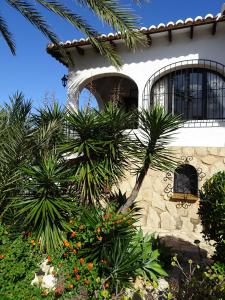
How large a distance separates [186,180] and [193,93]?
3030 mm

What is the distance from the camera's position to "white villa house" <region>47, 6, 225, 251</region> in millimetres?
8672

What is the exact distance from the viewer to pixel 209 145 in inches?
344

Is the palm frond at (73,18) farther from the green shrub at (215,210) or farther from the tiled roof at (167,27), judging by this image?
the green shrub at (215,210)

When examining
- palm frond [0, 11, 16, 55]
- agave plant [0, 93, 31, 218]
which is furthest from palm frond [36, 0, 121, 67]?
agave plant [0, 93, 31, 218]

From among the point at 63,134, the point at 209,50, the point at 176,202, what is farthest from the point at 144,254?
the point at 209,50

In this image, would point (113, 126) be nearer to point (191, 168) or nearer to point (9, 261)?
point (9, 261)

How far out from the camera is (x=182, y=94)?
971 centimetres

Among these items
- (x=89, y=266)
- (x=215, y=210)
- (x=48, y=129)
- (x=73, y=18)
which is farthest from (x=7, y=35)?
(x=215, y=210)

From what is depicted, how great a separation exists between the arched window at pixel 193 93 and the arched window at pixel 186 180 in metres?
1.84

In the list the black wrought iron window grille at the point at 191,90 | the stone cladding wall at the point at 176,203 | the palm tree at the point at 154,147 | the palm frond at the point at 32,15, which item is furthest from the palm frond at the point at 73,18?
the stone cladding wall at the point at 176,203

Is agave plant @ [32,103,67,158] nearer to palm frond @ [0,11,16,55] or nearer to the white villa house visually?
the white villa house

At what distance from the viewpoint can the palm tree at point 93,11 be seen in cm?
589

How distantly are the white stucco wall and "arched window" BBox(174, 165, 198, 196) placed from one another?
0.85 meters

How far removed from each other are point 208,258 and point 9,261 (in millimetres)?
4299
